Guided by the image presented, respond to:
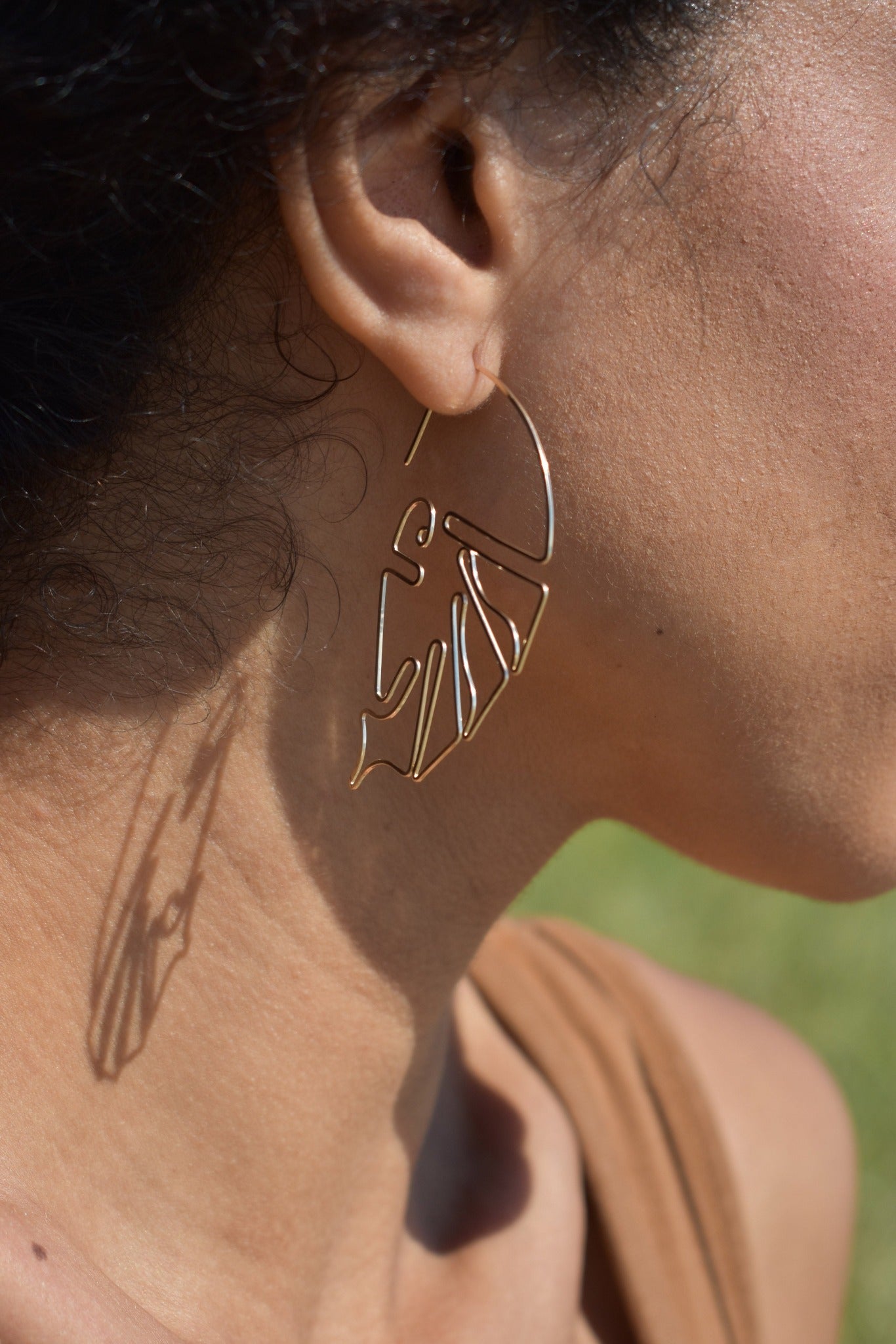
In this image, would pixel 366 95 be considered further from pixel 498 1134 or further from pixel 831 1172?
pixel 831 1172

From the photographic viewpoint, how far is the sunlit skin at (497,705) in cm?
89

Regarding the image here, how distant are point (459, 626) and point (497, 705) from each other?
0.10 metres

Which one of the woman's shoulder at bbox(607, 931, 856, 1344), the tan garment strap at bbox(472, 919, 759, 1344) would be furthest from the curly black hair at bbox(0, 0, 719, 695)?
the woman's shoulder at bbox(607, 931, 856, 1344)

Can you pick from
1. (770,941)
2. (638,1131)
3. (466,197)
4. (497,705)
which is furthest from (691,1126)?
(770,941)

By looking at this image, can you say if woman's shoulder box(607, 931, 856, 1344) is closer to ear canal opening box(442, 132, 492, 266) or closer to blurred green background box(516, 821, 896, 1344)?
blurred green background box(516, 821, 896, 1344)

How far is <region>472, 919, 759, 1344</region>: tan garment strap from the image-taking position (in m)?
1.51

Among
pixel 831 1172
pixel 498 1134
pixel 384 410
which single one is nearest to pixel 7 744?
pixel 384 410

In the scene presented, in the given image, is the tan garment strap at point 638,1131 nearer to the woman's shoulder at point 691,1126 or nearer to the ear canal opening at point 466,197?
the woman's shoulder at point 691,1126

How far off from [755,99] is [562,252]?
17 centimetres

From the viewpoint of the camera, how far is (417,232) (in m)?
0.87

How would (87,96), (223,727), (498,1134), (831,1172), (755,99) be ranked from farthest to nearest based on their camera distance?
(831,1172), (498,1134), (223,727), (755,99), (87,96)

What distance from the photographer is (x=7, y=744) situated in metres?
0.96

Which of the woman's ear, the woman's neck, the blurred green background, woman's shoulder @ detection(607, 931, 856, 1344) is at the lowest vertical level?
the blurred green background

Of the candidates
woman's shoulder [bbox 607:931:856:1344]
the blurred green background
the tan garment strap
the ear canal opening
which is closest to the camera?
the ear canal opening
